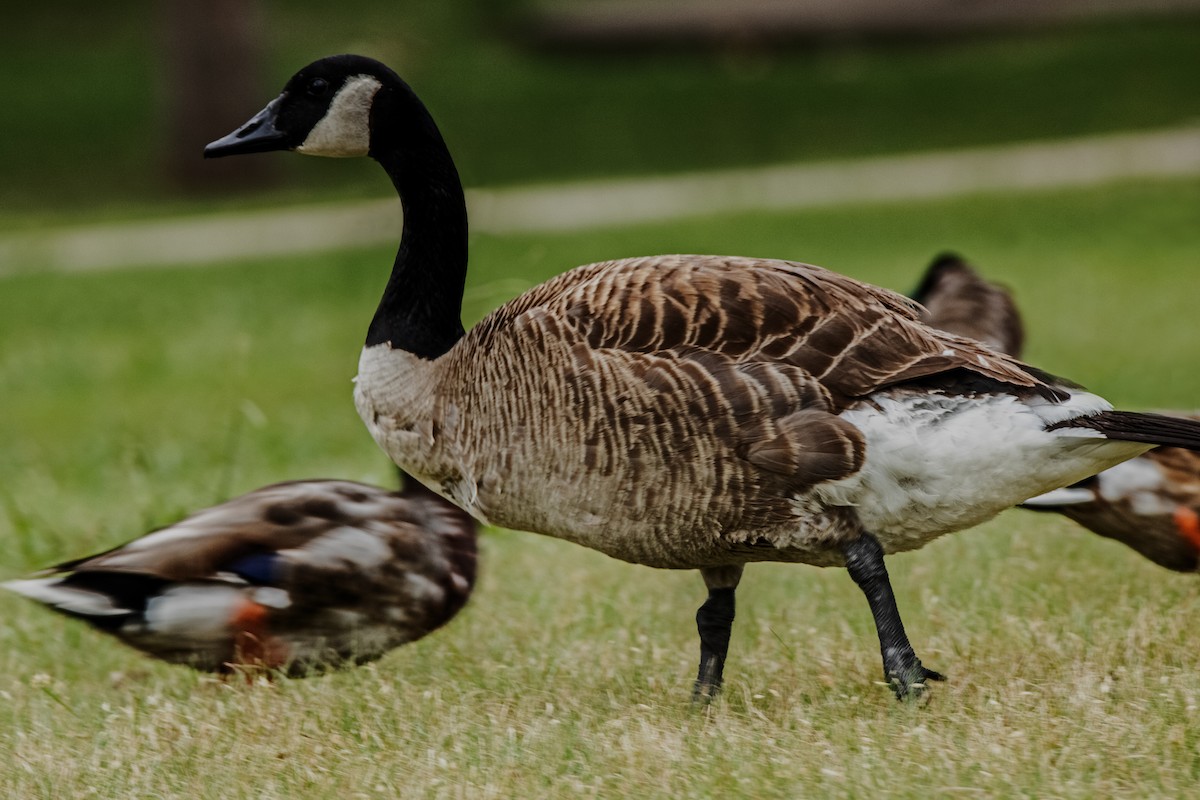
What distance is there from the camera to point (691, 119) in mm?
22266

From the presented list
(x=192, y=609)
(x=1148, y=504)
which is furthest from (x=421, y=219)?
(x=1148, y=504)

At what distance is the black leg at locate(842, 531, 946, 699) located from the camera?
170 inches

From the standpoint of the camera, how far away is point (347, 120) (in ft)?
16.3

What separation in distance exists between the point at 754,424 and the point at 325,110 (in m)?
1.69

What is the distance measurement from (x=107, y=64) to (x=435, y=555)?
2386 cm

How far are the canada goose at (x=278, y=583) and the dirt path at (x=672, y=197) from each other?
10.8m

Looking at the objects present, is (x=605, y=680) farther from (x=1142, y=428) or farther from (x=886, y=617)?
(x=1142, y=428)

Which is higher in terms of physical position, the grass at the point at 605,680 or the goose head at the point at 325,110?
the goose head at the point at 325,110

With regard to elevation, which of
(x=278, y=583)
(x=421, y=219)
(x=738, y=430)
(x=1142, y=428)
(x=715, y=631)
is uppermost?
(x=421, y=219)

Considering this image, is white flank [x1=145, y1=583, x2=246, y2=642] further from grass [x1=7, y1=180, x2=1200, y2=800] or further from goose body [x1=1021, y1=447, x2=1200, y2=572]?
goose body [x1=1021, y1=447, x2=1200, y2=572]

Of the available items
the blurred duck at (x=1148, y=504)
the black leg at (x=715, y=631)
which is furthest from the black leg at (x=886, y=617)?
the blurred duck at (x=1148, y=504)

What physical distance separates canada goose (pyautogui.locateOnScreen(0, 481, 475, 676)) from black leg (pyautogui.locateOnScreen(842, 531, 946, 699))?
59.3 inches

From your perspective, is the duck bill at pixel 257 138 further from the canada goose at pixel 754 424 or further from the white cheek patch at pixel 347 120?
the canada goose at pixel 754 424

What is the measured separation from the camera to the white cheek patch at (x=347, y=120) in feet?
16.2
